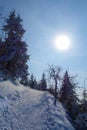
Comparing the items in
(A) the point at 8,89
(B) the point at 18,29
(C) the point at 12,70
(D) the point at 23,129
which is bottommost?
(D) the point at 23,129

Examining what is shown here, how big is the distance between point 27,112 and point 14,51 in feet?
53.1

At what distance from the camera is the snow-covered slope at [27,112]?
→ 25734mm

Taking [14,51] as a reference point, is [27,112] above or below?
below

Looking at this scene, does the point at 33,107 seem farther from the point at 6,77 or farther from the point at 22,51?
the point at 22,51

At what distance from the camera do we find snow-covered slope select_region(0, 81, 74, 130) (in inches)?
1013

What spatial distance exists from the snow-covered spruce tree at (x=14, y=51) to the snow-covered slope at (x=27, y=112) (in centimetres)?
670

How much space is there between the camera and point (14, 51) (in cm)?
4216

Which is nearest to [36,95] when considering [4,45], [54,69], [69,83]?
[54,69]

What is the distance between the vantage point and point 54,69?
45.3 meters

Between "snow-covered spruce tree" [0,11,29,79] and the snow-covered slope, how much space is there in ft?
22.0

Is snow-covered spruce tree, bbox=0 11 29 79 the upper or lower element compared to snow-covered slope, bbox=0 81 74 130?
upper

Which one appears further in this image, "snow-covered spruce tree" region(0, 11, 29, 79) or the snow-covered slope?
"snow-covered spruce tree" region(0, 11, 29, 79)

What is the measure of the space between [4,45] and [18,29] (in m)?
4.86

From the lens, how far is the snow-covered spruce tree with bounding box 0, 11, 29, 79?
41375 millimetres
